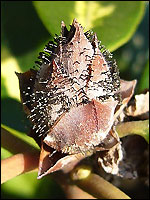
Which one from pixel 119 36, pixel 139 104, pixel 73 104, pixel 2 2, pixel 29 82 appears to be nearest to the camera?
pixel 73 104

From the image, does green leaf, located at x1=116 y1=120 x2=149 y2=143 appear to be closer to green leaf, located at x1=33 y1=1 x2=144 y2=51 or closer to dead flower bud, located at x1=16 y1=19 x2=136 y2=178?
dead flower bud, located at x1=16 y1=19 x2=136 y2=178

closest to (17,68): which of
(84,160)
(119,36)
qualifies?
(119,36)

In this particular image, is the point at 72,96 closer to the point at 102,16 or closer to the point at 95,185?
the point at 95,185

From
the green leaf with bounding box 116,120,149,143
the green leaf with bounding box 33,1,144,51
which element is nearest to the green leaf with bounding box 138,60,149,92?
the green leaf with bounding box 33,1,144,51

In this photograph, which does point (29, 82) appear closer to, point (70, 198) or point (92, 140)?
point (92, 140)

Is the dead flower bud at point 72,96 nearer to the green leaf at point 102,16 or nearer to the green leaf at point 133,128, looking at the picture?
the green leaf at point 133,128

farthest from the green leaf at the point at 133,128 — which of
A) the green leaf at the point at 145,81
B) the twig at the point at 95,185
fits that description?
the green leaf at the point at 145,81

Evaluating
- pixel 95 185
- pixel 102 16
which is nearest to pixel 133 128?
pixel 95 185
